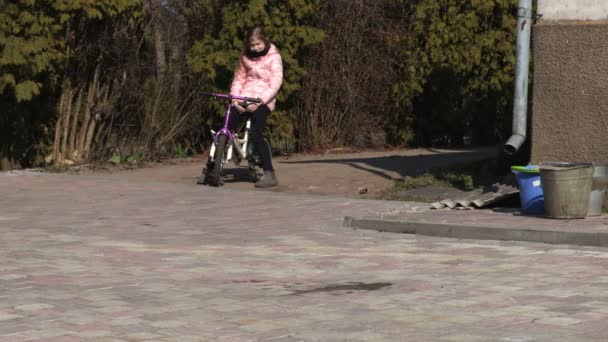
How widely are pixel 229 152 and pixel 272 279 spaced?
6.73m

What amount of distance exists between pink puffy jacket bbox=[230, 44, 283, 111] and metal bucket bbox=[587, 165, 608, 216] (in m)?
4.81

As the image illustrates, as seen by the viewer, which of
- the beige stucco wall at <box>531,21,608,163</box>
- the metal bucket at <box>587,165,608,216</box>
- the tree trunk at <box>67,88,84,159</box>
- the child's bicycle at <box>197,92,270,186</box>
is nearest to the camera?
the metal bucket at <box>587,165,608,216</box>

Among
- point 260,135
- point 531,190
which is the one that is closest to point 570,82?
point 531,190

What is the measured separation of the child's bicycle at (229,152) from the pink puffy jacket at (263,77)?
0.52 feet

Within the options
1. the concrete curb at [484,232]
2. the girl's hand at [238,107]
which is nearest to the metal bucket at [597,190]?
the concrete curb at [484,232]

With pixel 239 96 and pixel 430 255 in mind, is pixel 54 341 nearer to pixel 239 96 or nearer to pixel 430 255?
pixel 430 255

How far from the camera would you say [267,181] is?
1530 centimetres

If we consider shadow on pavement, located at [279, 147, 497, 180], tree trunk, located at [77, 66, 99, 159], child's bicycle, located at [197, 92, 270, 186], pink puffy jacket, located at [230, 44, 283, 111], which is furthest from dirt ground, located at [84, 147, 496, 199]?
pink puffy jacket, located at [230, 44, 283, 111]

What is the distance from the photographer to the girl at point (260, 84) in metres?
15.3

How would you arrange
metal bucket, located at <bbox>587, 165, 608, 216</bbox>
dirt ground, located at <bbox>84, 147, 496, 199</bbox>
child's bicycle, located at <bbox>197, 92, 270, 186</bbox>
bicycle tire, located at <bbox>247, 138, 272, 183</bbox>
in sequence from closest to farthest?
metal bucket, located at <bbox>587, 165, 608, 216</bbox>, dirt ground, located at <bbox>84, 147, 496, 199</bbox>, child's bicycle, located at <bbox>197, 92, 270, 186</bbox>, bicycle tire, located at <bbox>247, 138, 272, 183</bbox>

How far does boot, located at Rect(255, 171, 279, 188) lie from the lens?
15.3 m

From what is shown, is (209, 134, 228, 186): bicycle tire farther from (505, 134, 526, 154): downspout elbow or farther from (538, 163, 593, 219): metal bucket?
(538, 163, 593, 219): metal bucket

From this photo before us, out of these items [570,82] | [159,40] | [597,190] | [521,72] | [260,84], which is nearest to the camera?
[597,190]

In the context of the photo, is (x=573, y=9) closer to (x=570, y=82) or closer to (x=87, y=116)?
(x=570, y=82)
